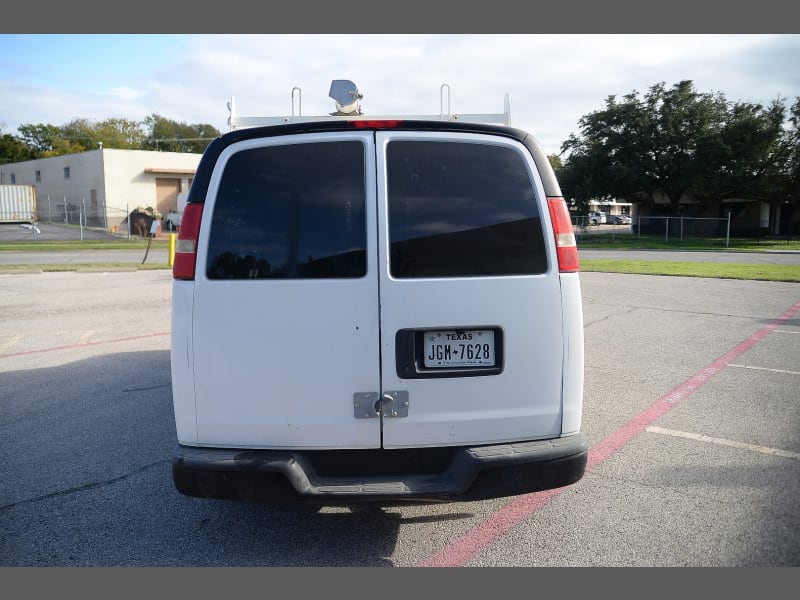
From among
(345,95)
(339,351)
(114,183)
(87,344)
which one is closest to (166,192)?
(114,183)

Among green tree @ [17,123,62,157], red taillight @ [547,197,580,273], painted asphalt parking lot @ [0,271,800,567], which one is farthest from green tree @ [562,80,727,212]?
green tree @ [17,123,62,157]

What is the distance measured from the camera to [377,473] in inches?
130

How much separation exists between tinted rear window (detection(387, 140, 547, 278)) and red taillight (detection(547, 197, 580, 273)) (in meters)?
0.09

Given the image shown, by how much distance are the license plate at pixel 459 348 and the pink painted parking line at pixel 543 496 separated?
1.06m

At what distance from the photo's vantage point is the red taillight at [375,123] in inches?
130

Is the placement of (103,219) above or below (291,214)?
above

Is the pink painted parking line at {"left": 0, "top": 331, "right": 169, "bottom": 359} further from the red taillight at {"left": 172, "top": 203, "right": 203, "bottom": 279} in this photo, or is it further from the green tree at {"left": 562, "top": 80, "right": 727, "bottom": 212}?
the green tree at {"left": 562, "top": 80, "right": 727, "bottom": 212}

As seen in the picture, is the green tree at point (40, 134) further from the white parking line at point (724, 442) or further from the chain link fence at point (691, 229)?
the white parking line at point (724, 442)

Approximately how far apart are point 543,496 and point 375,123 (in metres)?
2.62

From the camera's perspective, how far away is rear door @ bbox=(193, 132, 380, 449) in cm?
319

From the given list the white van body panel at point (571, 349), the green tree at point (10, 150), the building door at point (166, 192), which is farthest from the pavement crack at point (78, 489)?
the green tree at point (10, 150)

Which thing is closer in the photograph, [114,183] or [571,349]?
[571,349]

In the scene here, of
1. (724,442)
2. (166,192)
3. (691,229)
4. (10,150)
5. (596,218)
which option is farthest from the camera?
(10,150)

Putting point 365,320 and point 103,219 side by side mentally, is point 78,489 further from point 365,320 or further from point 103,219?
point 103,219
